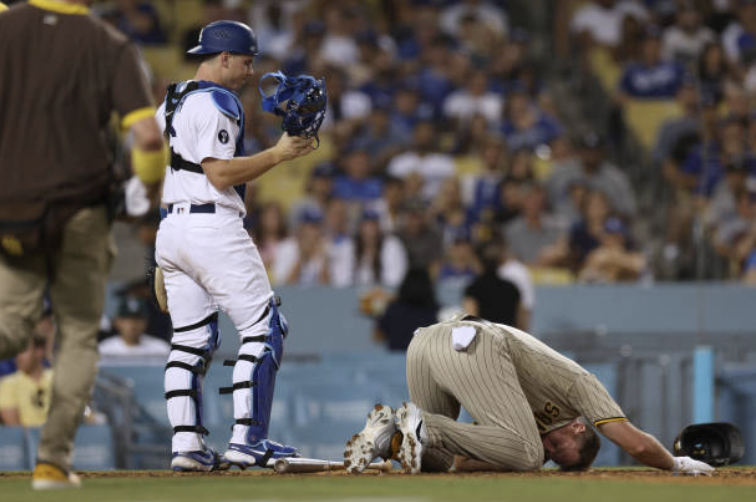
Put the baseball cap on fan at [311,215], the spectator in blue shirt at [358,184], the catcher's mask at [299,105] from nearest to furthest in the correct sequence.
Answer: the catcher's mask at [299,105]
the baseball cap on fan at [311,215]
the spectator in blue shirt at [358,184]

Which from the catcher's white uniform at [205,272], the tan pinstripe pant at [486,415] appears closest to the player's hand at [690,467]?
the tan pinstripe pant at [486,415]

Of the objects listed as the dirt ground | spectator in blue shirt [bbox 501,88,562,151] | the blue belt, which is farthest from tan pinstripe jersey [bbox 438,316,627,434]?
spectator in blue shirt [bbox 501,88,562,151]

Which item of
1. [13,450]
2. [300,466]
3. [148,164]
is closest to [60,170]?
[148,164]

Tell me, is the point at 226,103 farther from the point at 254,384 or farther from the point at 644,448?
the point at 644,448

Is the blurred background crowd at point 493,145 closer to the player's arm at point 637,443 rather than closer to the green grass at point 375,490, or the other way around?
the player's arm at point 637,443

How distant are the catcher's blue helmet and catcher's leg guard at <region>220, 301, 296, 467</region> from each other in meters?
1.38

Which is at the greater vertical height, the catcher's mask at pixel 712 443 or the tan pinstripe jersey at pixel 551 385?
the tan pinstripe jersey at pixel 551 385

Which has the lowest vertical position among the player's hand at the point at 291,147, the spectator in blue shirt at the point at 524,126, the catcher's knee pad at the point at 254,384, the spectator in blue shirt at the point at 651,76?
the catcher's knee pad at the point at 254,384

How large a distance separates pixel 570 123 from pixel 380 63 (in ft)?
8.45

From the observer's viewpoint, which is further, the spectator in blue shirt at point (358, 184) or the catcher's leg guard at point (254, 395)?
the spectator in blue shirt at point (358, 184)

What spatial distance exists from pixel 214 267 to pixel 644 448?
227cm

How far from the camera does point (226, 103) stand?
7.00 m

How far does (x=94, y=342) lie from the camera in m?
5.71

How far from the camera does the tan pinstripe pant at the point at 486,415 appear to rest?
22.6 feet
